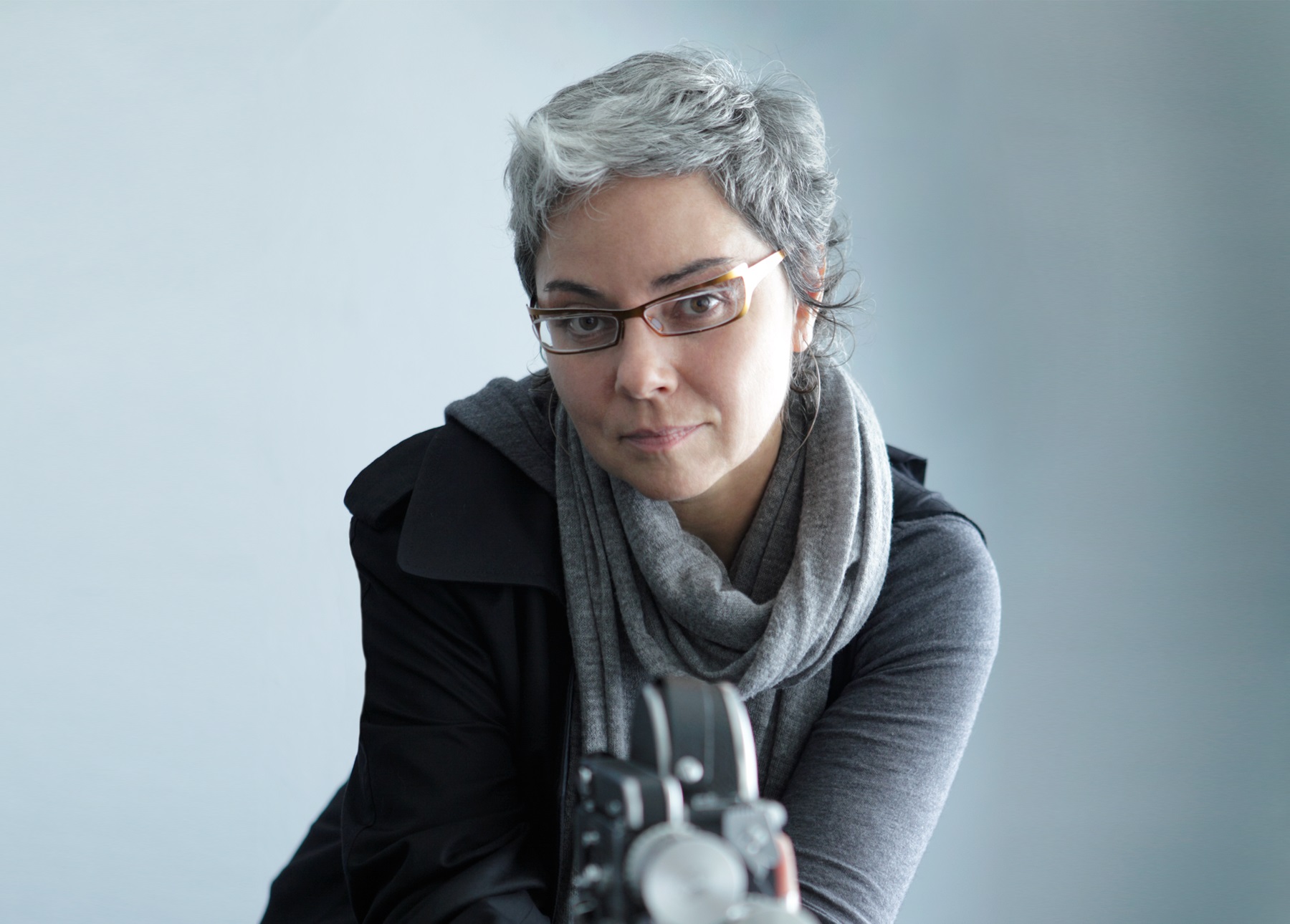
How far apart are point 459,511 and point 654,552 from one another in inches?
9.1

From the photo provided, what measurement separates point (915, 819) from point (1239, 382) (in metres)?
1.27

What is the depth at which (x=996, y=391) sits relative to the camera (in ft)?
7.29

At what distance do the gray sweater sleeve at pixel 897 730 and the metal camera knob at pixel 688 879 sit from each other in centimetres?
62

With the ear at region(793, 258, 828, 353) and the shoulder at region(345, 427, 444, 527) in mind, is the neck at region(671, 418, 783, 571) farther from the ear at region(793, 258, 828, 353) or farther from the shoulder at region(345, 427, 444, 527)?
the shoulder at region(345, 427, 444, 527)

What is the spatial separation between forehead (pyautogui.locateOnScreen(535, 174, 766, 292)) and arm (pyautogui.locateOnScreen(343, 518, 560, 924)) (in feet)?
1.26

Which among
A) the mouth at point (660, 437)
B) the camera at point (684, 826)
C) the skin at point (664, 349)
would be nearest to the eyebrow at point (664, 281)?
the skin at point (664, 349)

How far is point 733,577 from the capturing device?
54.9 inches

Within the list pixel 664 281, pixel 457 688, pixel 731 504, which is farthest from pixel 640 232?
pixel 457 688

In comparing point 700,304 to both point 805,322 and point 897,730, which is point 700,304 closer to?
point 805,322

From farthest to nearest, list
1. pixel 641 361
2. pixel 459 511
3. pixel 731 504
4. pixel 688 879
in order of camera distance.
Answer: pixel 731 504 → pixel 459 511 → pixel 641 361 → pixel 688 879

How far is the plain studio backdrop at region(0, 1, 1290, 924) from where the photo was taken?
1829 mm

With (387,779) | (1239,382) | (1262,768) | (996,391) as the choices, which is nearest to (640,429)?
(387,779)

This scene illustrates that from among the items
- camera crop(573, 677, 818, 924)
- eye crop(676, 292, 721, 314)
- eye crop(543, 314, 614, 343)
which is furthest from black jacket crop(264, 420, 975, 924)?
camera crop(573, 677, 818, 924)

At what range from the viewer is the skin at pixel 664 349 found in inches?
45.8
